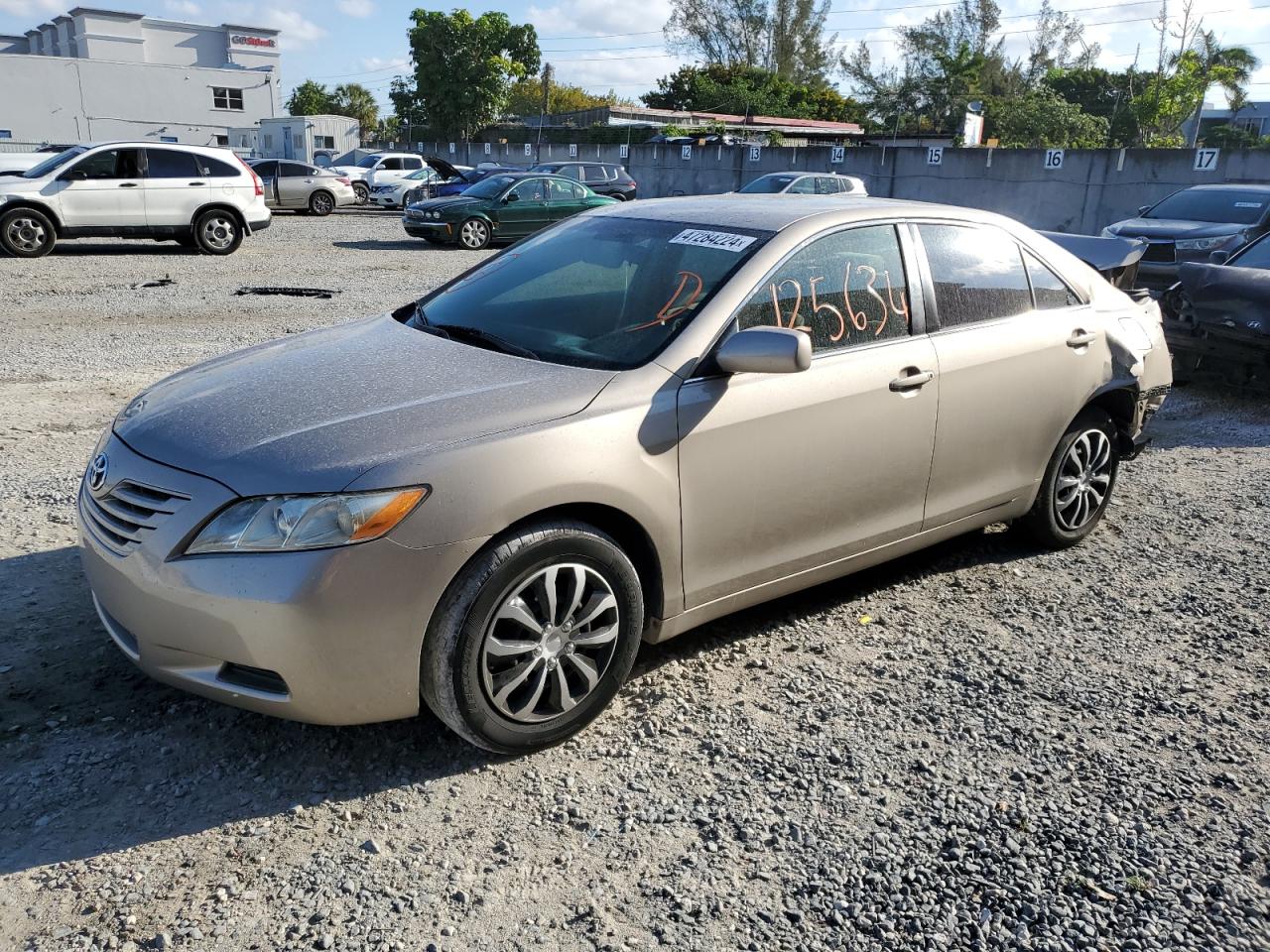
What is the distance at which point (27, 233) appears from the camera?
1534 cm

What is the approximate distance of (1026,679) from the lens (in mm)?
3936

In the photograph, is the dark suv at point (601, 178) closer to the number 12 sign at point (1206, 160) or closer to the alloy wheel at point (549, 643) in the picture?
the number 12 sign at point (1206, 160)

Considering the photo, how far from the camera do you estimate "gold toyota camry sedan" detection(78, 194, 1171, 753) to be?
2.90m

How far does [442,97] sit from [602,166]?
32.5 meters

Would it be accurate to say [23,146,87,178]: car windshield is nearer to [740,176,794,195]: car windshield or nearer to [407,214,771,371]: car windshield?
[740,176,794,195]: car windshield

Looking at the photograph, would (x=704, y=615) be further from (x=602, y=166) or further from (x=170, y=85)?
(x=170, y=85)

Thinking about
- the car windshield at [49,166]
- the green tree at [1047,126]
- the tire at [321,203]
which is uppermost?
the green tree at [1047,126]

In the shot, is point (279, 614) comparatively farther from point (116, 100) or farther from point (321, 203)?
point (116, 100)

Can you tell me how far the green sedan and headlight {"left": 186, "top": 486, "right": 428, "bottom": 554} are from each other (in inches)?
679

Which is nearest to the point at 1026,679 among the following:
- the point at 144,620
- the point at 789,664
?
the point at 789,664

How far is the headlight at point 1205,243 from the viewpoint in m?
13.2

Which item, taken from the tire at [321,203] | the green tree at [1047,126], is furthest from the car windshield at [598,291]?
the green tree at [1047,126]

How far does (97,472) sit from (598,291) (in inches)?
72.2

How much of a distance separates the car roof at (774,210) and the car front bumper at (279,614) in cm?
185
